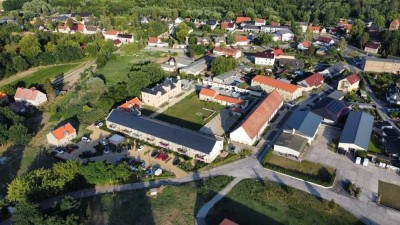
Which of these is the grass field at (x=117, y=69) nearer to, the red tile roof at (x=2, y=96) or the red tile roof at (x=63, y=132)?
the red tile roof at (x=2, y=96)

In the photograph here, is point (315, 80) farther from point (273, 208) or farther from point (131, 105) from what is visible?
point (273, 208)

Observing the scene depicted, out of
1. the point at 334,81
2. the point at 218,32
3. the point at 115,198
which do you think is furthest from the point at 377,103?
the point at 218,32

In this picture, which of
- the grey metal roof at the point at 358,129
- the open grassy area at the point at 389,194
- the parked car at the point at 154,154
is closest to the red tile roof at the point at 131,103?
the parked car at the point at 154,154

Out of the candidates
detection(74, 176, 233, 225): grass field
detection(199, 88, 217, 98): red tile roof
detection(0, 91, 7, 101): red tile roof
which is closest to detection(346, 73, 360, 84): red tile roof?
detection(199, 88, 217, 98): red tile roof

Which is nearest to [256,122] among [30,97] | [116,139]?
[116,139]

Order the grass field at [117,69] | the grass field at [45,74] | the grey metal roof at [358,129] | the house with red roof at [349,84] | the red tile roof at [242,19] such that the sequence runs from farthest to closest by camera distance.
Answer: the red tile roof at [242,19], the grass field at [117,69], the grass field at [45,74], the house with red roof at [349,84], the grey metal roof at [358,129]

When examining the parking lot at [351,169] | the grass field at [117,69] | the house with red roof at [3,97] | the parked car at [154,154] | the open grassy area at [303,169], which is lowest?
the parking lot at [351,169]

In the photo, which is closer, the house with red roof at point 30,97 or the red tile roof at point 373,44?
the house with red roof at point 30,97
